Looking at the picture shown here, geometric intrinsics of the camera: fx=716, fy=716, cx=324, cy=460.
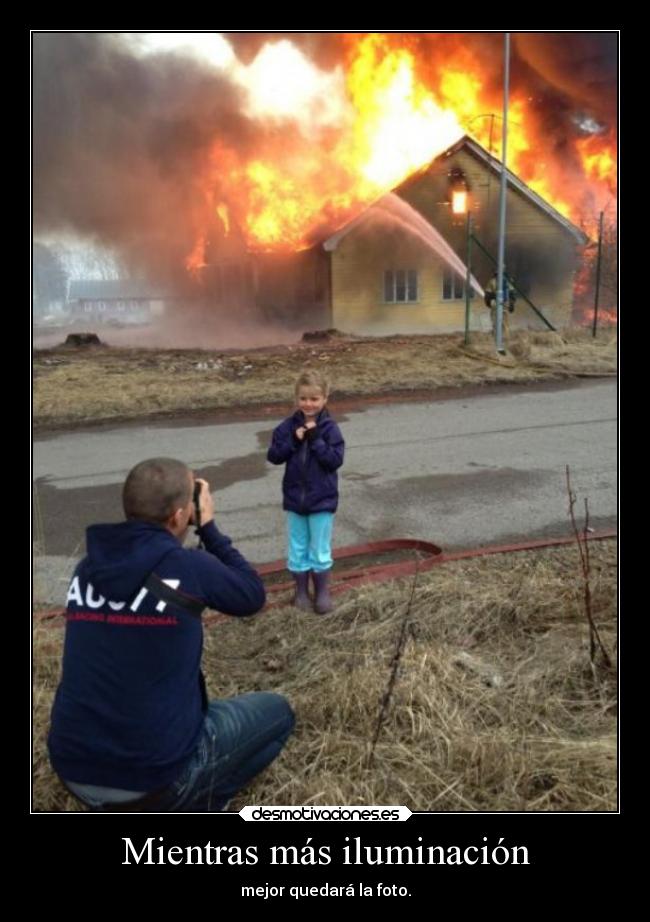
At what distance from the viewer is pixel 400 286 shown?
2145cm

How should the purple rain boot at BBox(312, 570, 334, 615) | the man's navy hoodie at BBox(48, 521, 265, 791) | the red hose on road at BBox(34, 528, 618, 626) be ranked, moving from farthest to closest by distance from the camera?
the red hose on road at BBox(34, 528, 618, 626) → the purple rain boot at BBox(312, 570, 334, 615) → the man's navy hoodie at BBox(48, 521, 265, 791)

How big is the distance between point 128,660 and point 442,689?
1465 millimetres

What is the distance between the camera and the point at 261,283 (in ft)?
77.5

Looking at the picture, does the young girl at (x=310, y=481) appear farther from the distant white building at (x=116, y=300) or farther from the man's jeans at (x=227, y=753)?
the distant white building at (x=116, y=300)

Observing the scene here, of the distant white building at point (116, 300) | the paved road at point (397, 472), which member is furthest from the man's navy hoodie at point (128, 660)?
the distant white building at point (116, 300)

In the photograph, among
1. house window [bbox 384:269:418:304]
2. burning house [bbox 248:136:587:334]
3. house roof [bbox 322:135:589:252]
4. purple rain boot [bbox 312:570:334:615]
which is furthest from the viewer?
house window [bbox 384:269:418:304]

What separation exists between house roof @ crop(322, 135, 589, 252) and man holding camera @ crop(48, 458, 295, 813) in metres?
18.8

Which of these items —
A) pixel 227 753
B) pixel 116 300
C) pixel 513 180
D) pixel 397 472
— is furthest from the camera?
pixel 116 300

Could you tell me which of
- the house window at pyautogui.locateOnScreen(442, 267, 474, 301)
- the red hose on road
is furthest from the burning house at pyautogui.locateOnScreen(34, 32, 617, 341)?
the red hose on road

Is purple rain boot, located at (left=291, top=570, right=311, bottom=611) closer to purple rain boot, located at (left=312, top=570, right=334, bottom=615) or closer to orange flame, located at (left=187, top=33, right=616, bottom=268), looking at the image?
purple rain boot, located at (left=312, top=570, right=334, bottom=615)

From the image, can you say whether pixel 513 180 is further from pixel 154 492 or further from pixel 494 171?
pixel 154 492

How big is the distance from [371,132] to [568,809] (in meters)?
24.7

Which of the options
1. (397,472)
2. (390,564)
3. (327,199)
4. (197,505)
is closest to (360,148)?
(327,199)

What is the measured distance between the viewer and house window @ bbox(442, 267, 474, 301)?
2170 centimetres
